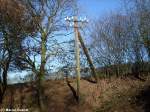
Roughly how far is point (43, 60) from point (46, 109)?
4326 mm

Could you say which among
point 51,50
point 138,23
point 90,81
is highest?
point 138,23

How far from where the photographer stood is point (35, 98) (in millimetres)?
35531

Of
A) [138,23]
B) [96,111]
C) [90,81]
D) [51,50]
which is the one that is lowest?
[96,111]

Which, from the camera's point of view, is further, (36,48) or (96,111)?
(36,48)

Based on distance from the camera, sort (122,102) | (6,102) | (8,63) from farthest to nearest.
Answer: (6,102) → (8,63) → (122,102)

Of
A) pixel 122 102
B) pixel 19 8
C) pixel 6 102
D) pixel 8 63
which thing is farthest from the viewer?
pixel 6 102

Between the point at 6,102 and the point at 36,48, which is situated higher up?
the point at 36,48

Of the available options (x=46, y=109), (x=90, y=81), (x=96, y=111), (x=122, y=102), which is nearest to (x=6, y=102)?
(x=46, y=109)

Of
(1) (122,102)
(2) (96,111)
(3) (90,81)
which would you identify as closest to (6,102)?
(3) (90,81)

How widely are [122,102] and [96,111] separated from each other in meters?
2.45

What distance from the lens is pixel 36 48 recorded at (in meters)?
32.7

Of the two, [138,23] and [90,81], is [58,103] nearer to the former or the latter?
[90,81]

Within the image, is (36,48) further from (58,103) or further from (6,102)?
(6,102)

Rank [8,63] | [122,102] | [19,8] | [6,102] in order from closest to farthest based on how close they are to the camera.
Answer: [122,102], [19,8], [8,63], [6,102]
